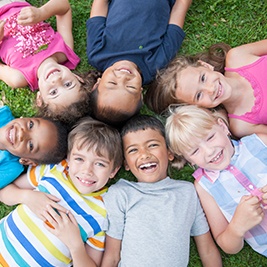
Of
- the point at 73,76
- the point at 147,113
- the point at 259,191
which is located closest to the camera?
the point at 259,191

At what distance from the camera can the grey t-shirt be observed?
2.64 metres

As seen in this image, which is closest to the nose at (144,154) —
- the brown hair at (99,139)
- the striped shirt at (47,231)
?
the brown hair at (99,139)

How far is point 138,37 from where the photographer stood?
2.95 m

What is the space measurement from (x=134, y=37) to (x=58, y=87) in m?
0.68

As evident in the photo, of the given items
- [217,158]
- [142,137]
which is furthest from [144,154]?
[217,158]

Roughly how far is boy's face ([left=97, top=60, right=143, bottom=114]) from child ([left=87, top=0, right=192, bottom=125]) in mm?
21

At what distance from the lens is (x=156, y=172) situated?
2.72 m

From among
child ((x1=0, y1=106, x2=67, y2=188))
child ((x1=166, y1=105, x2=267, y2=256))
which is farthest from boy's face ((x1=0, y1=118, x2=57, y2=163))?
child ((x1=166, y1=105, x2=267, y2=256))

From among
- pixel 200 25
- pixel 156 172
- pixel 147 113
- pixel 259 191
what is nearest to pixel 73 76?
pixel 147 113

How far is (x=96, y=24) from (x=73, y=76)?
47 centimetres

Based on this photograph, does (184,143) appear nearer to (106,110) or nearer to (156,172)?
(156,172)

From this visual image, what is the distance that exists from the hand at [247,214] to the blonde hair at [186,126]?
487mm

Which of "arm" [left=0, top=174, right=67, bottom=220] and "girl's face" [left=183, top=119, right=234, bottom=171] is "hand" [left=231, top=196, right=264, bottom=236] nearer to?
"girl's face" [left=183, top=119, right=234, bottom=171]

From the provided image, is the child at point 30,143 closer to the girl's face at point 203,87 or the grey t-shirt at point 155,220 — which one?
the grey t-shirt at point 155,220
